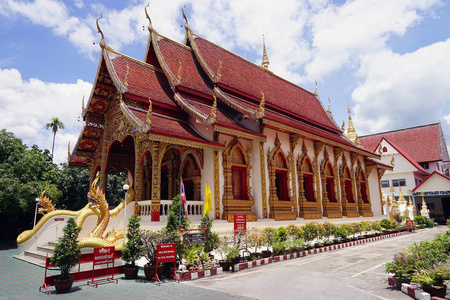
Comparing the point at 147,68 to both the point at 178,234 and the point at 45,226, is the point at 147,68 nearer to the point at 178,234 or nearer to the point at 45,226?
the point at 45,226

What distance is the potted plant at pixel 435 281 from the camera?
15.6 ft

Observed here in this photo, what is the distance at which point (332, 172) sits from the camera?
17141 millimetres

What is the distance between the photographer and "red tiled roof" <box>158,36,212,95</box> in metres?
12.4

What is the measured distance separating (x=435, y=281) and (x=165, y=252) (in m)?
4.82

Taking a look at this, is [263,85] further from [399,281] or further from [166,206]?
[399,281]

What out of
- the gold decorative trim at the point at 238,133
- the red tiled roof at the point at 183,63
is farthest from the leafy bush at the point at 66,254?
the red tiled roof at the point at 183,63

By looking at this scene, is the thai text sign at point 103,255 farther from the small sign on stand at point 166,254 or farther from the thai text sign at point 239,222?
the thai text sign at point 239,222

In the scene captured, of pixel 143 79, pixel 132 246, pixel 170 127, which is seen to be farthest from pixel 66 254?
pixel 143 79

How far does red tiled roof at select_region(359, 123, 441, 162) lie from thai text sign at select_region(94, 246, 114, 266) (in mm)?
34532

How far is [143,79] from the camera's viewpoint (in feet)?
39.0

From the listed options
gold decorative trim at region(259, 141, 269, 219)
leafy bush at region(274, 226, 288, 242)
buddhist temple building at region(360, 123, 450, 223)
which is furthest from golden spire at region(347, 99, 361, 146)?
leafy bush at region(274, 226, 288, 242)

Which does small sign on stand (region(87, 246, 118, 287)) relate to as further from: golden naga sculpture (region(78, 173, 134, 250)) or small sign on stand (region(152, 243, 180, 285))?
golden naga sculpture (region(78, 173, 134, 250))

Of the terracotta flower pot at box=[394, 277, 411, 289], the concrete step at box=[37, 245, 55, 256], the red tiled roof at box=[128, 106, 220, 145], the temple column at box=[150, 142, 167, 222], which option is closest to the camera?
the terracotta flower pot at box=[394, 277, 411, 289]

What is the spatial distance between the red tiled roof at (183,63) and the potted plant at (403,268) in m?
8.89
